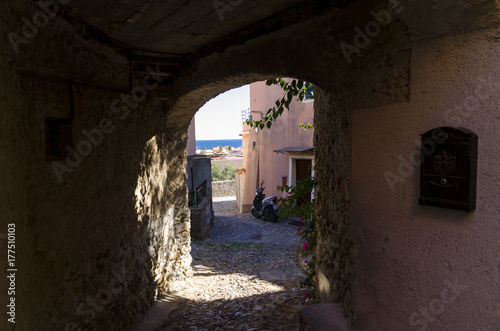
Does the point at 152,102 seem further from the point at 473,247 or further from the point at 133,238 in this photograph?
the point at 473,247

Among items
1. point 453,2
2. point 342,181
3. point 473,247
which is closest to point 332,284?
point 342,181

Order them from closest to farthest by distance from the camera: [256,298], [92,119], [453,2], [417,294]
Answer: [453,2] → [417,294] → [92,119] → [256,298]

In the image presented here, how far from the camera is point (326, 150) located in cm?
311

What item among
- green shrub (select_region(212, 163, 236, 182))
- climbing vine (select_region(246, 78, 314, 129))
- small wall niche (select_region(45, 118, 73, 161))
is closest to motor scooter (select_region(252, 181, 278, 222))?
climbing vine (select_region(246, 78, 314, 129))

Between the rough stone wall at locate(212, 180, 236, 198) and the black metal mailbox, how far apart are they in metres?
20.8

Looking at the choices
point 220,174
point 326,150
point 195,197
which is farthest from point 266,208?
point 220,174

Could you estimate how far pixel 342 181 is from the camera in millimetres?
2566

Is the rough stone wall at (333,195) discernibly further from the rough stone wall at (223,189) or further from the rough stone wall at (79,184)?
the rough stone wall at (223,189)

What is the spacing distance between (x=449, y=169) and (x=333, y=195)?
1.40 m

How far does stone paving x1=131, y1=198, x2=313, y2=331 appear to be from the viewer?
12.9ft

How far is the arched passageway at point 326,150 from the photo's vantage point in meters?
1.55

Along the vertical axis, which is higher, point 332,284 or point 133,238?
point 133,238

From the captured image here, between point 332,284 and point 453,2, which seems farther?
point 332,284

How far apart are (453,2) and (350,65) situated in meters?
0.80
